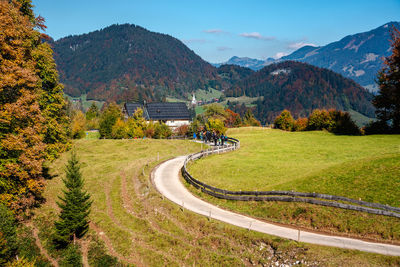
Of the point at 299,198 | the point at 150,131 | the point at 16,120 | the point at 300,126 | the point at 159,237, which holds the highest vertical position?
the point at 16,120

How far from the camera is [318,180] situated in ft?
78.6

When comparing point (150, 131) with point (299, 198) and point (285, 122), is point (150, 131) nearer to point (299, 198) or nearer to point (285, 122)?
point (285, 122)

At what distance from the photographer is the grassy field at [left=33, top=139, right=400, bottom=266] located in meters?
16.6

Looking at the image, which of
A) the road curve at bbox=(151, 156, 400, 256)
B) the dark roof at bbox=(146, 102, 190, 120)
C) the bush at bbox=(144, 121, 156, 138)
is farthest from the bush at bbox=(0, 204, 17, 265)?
the dark roof at bbox=(146, 102, 190, 120)

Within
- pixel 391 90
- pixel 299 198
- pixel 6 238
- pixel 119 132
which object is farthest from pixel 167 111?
pixel 6 238

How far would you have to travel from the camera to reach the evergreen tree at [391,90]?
4978 centimetres

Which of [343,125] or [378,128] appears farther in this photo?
[343,125]

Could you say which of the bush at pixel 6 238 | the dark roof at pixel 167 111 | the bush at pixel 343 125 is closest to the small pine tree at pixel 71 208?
the bush at pixel 6 238

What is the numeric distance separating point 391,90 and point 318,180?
3922 cm

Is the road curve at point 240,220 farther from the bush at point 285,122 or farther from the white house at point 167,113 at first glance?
the white house at point 167,113

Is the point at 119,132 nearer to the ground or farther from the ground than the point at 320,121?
nearer to the ground

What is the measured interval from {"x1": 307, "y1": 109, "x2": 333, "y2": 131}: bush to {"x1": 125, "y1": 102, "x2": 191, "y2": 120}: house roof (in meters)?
57.7

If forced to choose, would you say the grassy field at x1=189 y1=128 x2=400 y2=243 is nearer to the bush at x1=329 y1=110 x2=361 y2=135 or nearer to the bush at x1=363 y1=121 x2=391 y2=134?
the bush at x1=363 y1=121 x2=391 y2=134

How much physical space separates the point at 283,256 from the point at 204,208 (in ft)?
29.9
